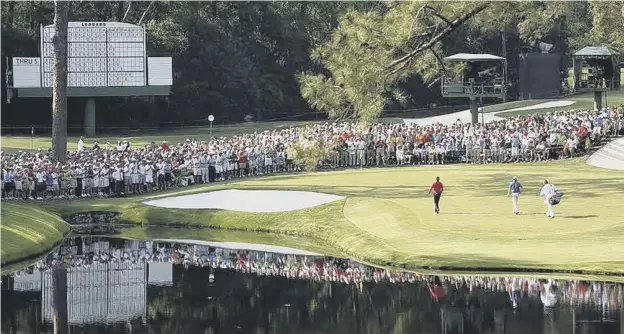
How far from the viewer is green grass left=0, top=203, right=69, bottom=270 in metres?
40.3

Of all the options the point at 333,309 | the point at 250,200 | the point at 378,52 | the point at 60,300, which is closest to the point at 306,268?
the point at 333,309

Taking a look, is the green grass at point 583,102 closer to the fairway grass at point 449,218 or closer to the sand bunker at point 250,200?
the fairway grass at point 449,218

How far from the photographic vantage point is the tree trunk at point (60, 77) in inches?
2199

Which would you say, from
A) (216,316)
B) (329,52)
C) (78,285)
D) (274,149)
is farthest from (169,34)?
(216,316)

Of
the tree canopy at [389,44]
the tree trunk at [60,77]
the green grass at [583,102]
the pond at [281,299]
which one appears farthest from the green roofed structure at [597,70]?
the pond at [281,299]

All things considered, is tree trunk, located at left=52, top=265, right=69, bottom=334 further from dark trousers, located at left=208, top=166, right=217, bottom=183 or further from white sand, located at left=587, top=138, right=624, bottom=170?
white sand, located at left=587, top=138, right=624, bottom=170

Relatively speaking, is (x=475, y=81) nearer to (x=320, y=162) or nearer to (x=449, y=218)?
(x=320, y=162)

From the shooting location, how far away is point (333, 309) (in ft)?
107

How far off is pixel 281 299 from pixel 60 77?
25.3 m

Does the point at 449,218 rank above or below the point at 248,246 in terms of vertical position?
above

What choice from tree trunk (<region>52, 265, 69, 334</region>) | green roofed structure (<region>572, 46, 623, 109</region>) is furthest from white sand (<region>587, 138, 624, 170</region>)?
tree trunk (<region>52, 265, 69, 334</region>)

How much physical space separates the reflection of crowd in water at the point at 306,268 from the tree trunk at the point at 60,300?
868mm

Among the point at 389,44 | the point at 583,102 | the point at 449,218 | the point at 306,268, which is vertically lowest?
the point at 306,268

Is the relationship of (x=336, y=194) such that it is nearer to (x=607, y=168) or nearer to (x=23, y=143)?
(x=607, y=168)
